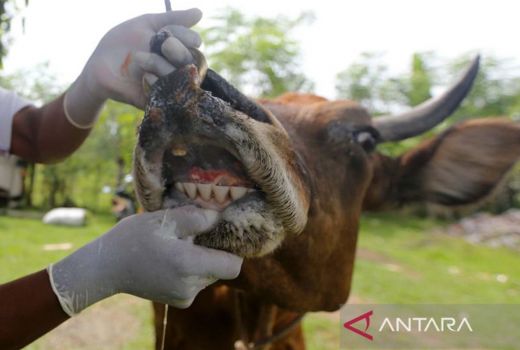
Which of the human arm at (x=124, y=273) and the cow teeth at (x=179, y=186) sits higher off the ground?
the cow teeth at (x=179, y=186)

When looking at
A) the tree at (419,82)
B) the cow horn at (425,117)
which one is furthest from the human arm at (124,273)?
the tree at (419,82)

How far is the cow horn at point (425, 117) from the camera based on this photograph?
343 cm

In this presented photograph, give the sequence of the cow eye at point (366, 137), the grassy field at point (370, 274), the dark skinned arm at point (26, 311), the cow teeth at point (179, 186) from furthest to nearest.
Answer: the grassy field at point (370, 274)
the cow eye at point (366, 137)
the cow teeth at point (179, 186)
the dark skinned arm at point (26, 311)

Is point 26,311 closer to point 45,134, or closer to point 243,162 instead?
point 243,162

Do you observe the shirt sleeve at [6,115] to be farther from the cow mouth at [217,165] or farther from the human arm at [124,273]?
the cow mouth at [217,165]

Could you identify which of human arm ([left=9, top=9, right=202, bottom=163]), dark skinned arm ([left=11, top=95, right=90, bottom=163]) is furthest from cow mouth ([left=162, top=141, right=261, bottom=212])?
dark skinned arm ([left=11, top=95, right=90, bottom=163])

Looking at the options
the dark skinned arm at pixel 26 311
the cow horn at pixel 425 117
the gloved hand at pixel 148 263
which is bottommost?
the dark skinned arm at pixel 26 311

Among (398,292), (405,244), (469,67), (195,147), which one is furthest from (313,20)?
(195,147)

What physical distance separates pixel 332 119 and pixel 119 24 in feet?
3.89

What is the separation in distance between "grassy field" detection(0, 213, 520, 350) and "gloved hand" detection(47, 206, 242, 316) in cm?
486

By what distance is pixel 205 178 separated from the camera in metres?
1.62

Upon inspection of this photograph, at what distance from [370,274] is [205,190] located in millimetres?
9961

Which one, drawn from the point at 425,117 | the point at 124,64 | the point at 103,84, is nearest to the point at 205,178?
the point at 124,64

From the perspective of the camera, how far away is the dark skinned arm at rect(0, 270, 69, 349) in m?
1.55
